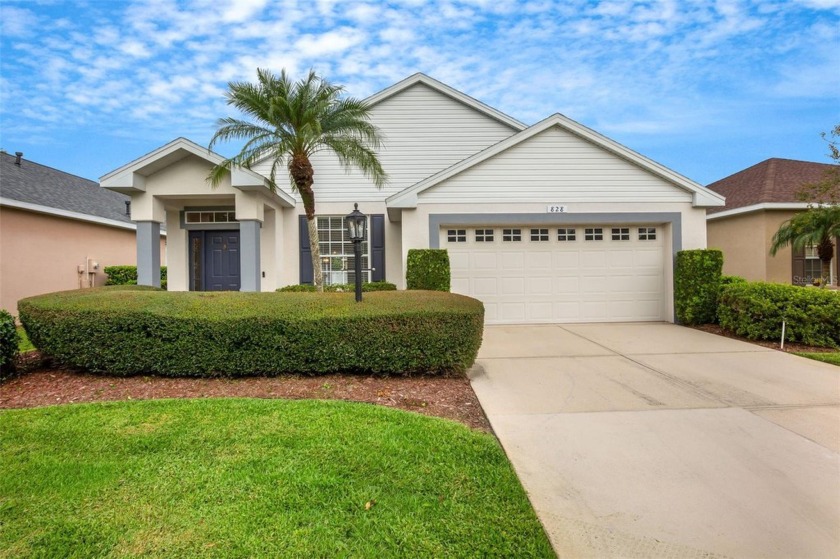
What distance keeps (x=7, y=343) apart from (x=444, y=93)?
37.3 ft

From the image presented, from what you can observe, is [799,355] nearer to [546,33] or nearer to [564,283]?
[564,283]

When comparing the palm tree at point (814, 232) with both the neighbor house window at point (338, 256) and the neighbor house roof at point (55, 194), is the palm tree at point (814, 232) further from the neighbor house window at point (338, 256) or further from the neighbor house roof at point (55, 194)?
the neighbor house roof at point (55, 194)

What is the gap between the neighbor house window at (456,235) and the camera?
400 inches

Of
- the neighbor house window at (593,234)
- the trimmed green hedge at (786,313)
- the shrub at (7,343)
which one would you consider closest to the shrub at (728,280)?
the trimmed green hedge at (786,313)

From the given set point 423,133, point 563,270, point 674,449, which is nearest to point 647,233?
point 563,270

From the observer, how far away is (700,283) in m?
9.34

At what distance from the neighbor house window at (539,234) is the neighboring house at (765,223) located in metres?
8.96

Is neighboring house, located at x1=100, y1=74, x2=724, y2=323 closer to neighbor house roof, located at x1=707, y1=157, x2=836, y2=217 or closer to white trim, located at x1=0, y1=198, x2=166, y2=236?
white trim, located at x1=0, y1=198, x2=166, y2=236

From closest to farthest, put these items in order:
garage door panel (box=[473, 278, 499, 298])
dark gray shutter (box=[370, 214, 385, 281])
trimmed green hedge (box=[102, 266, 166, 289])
Answer: garage door panel (box=[473, 278, 499, 298]), dark gray shutter (box=[370, 214, 385, 281]), trimmed green hedge (box=[102, 266, 166, 289])

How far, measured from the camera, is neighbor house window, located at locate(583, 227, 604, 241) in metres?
10.2

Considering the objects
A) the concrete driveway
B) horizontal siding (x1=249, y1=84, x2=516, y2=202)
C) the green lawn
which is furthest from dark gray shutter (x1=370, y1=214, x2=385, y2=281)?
the green lawn

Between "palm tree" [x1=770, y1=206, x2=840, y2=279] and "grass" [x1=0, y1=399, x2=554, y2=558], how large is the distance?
44.4 feet

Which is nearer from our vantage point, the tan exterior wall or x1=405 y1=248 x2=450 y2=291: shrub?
x1=405 y1=248 x2=450 y2=291: shrub

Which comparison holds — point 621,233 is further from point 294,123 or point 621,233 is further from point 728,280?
point 294,123
